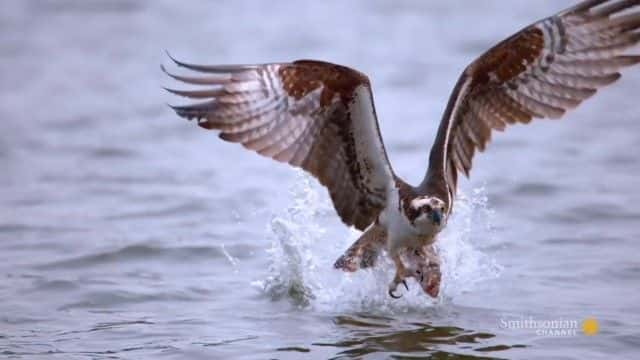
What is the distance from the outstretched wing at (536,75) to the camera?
8867 millimetres

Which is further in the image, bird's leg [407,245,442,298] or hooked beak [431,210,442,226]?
bird's leg [407,245,442,298]

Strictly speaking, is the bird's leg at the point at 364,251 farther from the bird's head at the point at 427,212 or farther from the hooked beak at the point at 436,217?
the hooked beak at the point at 436,217

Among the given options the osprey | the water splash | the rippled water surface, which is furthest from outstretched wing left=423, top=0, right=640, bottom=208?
the rippled water surface

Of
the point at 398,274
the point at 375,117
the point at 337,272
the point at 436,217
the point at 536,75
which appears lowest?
the point at 398,274

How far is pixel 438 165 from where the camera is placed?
8742mm

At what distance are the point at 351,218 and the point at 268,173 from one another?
4282 millimetres

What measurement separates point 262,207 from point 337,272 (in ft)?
7.47

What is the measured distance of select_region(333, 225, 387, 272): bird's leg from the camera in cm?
888

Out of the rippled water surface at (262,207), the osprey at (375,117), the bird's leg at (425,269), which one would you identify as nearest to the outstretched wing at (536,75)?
the osprey at (375,117)

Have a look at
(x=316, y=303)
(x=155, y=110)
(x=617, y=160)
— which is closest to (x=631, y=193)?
(x=617, y=160)

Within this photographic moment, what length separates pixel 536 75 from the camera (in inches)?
360

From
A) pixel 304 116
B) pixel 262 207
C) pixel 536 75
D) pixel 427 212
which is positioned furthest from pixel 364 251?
pixel 262 207

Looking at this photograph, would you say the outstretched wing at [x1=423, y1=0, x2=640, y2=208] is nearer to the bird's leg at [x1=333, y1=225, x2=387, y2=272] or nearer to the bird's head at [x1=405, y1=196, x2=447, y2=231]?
the bird's head at [x1=405, y1=196, x2=447, y2=231]

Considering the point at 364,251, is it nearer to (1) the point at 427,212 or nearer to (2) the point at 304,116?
(1) the point at 427,212
